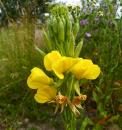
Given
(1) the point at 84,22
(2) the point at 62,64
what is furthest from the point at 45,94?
(1) the point at 84,22

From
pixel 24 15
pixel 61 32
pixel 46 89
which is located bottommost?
pixel 24 15

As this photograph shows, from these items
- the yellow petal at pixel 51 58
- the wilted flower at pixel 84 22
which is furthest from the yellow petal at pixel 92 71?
the wilted flower at pixel 84 22

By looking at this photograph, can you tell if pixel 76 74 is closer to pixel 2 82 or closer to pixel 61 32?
pixel 61 32

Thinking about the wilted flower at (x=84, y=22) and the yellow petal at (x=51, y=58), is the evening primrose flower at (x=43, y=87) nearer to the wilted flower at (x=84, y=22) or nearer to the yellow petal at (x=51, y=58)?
the yellow petal at (x=51, y=58)

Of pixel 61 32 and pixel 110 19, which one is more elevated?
pixel 61 32

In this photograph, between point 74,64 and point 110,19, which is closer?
point 74,64

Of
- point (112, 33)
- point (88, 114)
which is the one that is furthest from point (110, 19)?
point (88, 114)

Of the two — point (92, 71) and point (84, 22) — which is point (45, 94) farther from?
point (84, 22)
